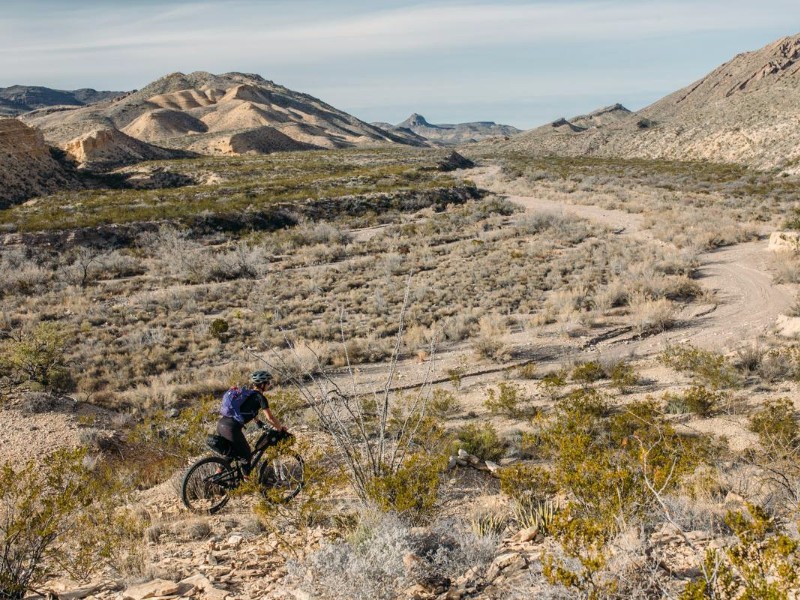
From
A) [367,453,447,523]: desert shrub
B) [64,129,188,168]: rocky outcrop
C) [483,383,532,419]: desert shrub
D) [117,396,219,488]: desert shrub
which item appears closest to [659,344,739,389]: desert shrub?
[483,383,532,419]: desert shrub

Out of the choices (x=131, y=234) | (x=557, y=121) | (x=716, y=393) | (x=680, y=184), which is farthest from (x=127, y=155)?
(x=557, y=121)

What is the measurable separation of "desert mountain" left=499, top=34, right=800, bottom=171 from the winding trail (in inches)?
1338

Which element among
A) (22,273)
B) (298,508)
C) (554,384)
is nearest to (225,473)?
(298,508)

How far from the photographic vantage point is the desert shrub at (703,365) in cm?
998

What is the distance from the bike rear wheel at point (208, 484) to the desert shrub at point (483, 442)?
333 centimetres

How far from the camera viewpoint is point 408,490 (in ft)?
16.3

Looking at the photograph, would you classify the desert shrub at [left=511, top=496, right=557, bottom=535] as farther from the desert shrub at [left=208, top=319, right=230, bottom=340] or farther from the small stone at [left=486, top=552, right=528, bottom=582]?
the desert shrub at [left=208, top=319, right=230, bottom=340]

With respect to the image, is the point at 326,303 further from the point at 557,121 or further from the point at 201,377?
the point at 557,121

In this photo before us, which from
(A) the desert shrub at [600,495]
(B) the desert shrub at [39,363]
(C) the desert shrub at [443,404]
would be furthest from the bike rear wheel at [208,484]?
(B) the desert shrub at [39,363]

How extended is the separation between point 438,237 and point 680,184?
27017mm

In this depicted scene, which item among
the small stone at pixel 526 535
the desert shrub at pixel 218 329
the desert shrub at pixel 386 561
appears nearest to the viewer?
the desert shrub at pixel 386 561

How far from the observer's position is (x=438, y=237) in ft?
93.6

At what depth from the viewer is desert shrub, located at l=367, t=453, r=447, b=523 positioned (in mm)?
4879

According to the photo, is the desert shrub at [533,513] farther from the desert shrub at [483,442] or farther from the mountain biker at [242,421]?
the mountain biker at [242,421]
